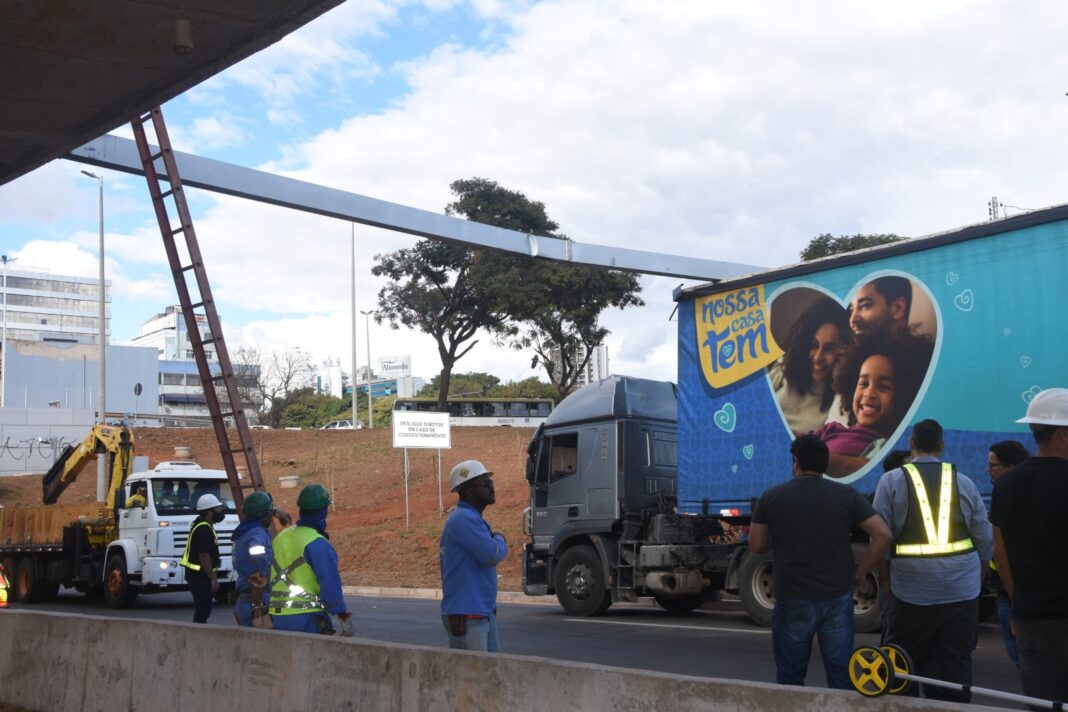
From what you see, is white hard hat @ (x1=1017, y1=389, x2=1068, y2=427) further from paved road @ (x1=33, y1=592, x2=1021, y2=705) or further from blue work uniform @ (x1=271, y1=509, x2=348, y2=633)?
paved road @ (x1=33, y1=592, x2=1021, y2=705)

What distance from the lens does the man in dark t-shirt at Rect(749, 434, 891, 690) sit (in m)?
5.87

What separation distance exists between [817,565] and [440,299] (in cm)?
4317

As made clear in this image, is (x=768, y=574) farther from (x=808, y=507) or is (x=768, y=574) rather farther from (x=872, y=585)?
(x=808, y=507)

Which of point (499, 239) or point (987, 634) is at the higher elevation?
point (499, 239)

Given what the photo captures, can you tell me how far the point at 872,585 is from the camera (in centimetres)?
1266

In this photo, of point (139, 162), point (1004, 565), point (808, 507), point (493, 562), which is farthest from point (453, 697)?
point (139, 162)

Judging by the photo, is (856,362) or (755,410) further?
(755,410)

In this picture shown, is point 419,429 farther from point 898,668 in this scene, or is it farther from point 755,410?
point 898,668

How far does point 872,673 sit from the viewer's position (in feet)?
13.8

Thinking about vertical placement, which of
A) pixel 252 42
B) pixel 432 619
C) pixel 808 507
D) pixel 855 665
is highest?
pixel 252 42

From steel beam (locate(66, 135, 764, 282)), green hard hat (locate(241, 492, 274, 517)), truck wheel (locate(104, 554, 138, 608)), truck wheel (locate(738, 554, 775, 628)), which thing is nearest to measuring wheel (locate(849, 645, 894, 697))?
green hard hat (locate(241, 492, 274, 517))

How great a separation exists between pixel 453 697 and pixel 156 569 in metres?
14.0

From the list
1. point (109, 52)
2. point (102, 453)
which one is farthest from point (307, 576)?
point (102, 453)

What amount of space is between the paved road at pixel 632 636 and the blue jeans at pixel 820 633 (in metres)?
3.28
